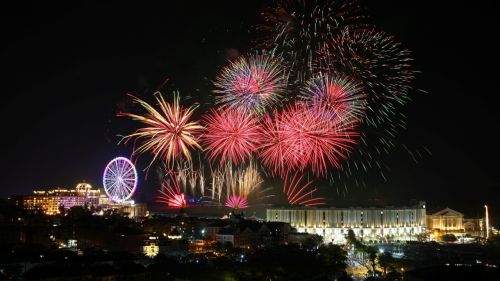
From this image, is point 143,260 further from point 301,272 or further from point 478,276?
point 478,276

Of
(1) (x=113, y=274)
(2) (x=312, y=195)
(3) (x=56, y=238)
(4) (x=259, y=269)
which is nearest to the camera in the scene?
(1) (x=113, y=274)

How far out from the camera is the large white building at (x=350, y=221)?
51.3 metres

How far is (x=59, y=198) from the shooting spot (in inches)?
2263

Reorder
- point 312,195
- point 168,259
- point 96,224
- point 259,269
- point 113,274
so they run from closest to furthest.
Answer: point 113,274
point 259,269
point 168,259
point 96,224
point 312,195

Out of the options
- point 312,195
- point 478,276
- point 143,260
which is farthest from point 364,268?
point 312,195

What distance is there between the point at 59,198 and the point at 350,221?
26196 mm

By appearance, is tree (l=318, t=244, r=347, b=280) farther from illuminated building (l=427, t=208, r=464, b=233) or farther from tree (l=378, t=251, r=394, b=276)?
illuminated building (l=427, t=208, r=464, b=233)

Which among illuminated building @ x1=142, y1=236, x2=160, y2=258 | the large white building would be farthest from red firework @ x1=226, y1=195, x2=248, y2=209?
the large white building

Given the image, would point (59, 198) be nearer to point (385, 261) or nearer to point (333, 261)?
point (333, 261)

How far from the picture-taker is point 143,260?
26.4 meters

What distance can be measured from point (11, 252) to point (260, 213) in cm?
3516

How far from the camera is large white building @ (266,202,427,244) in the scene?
51.3 meters

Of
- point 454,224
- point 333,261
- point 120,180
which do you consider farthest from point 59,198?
point 333,261

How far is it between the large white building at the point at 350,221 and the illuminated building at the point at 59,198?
18.4m
